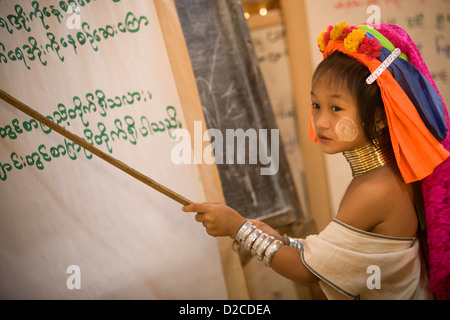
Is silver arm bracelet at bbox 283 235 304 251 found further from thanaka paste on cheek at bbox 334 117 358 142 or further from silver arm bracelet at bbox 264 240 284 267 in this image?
thanaka paste on cheek at bbox 334 117 358 142

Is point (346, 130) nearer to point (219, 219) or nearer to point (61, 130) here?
point (219, 219)

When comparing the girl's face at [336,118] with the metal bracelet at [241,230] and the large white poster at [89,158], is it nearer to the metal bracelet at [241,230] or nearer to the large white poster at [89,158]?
the metal bracelet at [241,230]

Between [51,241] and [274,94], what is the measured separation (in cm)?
127

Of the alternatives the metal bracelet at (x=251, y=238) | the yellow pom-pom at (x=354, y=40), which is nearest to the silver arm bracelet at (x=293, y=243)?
the metal bracelet at (x=251, y=238)

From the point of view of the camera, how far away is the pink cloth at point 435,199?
96cm

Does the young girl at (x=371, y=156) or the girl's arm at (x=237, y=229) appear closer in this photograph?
the young girl at (x=371, y=156)

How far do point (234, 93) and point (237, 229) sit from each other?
61cm

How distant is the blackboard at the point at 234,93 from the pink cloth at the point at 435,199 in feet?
1.86

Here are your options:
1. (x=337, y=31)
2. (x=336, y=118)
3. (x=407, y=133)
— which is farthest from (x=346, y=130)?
(x=337, y=31)

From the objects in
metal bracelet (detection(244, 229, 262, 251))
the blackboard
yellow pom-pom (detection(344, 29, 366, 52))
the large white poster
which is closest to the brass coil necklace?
yellow pom-pom (detection(344, 29, 366, 52))

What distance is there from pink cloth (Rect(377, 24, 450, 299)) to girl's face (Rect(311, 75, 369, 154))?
0.22 metres

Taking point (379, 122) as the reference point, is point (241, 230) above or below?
below

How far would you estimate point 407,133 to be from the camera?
34.8 inches

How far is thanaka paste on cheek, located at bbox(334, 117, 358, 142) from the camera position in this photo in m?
0.93
